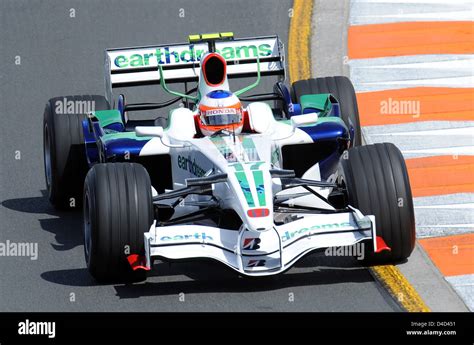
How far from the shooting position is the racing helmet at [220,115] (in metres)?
13.2

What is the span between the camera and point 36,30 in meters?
20.3

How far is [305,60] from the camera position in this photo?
60.8 ft

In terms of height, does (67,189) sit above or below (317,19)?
below

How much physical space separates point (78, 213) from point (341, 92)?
9.38 feet

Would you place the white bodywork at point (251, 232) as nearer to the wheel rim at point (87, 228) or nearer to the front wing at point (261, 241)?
the front wing at point (261, 241)

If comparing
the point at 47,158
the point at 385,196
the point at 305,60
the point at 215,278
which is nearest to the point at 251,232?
the point at 215,278

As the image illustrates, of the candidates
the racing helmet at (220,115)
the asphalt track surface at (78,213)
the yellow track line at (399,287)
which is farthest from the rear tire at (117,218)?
the yellow track line at (399,287)

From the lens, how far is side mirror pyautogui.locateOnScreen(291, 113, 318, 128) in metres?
13.3

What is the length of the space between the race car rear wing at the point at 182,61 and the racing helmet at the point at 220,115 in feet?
5.79

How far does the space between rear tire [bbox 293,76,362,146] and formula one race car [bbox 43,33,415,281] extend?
1 cm

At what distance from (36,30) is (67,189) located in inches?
245
